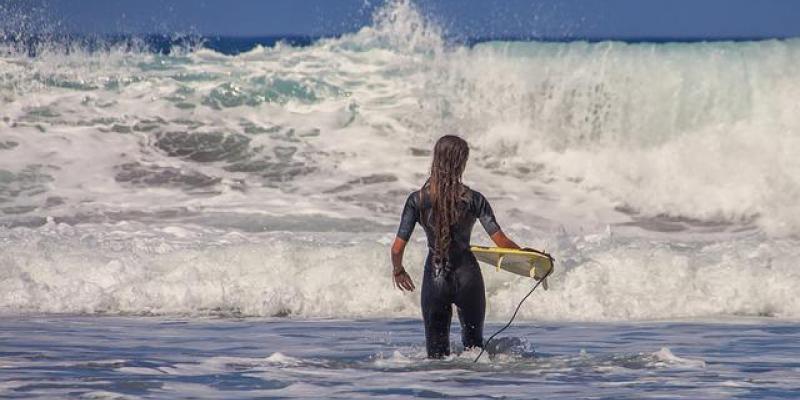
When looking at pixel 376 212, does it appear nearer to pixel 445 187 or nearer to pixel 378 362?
pixel 378 362

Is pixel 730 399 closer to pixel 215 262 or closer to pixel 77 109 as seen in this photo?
pixel 215 262

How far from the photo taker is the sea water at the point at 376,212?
32.2 ft

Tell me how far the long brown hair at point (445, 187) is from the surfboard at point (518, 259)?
240mm

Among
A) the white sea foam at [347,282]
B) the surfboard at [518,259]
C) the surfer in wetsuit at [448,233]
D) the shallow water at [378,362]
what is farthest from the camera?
the white sea foam at [347,282]

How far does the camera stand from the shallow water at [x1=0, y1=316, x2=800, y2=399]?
8812mm

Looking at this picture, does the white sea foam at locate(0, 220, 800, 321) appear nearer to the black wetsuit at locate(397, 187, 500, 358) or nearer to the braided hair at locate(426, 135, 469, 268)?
the black wetsuit at locate(397, 187, 500, 358)

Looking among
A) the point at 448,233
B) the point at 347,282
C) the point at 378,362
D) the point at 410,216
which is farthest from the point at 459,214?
the point at 347,282

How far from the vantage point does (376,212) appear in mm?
19250

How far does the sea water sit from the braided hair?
84 cm

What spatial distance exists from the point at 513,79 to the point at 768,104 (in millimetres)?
4182

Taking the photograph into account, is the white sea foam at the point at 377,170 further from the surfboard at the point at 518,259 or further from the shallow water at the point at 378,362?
the surfboard at the point at 518,259

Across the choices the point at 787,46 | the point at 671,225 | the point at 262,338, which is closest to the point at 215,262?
the point at 262,338

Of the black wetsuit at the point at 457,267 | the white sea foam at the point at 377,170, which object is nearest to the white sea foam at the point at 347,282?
the white sea foam at the point at 377,170

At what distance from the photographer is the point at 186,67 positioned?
2689 centimetres
